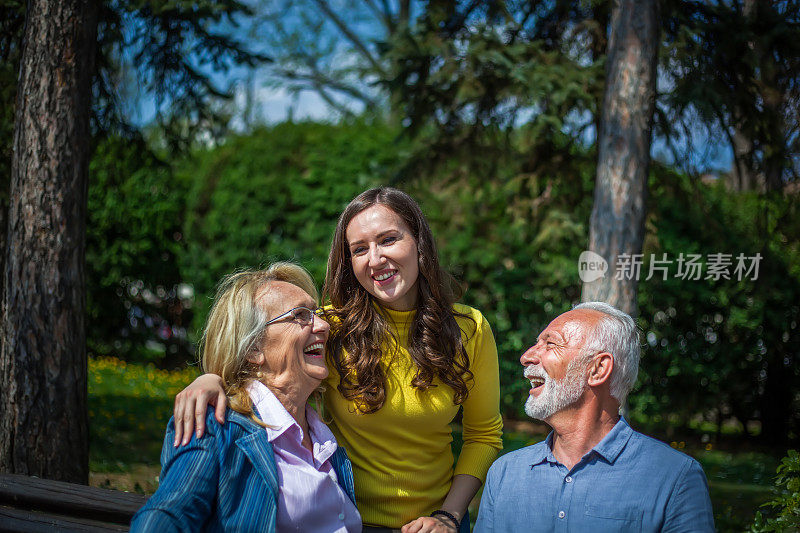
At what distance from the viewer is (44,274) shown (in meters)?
4.15

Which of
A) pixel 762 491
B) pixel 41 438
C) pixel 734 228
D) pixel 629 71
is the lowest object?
pixel 762 491

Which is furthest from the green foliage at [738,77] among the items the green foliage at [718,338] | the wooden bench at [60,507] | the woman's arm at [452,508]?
the wooden bench at [60,507]

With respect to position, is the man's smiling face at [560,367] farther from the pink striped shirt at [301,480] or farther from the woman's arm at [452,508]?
the pink striped shirt at [301,480]

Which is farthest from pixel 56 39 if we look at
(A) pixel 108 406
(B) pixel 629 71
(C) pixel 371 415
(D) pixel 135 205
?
→ (D) pixel 135 205

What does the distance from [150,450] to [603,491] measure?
197 inches

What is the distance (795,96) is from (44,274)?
542 centimetres

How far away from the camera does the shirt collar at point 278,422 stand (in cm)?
245

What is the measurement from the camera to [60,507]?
10.5 feet

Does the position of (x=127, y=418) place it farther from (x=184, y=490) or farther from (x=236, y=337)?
(x=184, y=490)

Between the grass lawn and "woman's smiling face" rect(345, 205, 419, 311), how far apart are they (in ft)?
8.02

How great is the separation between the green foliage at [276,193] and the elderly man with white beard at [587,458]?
6615 mm

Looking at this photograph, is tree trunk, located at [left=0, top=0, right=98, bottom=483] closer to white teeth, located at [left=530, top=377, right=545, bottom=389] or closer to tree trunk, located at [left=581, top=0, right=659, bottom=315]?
white teeth, located at [left=530, top=377, right=545, bottom=389]

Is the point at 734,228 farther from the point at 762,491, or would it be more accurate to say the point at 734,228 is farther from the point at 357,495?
the point at 357,495

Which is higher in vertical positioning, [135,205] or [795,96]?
[795,96]
